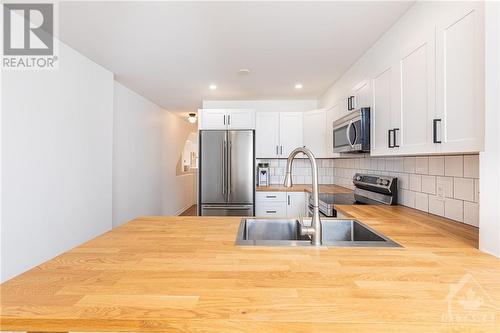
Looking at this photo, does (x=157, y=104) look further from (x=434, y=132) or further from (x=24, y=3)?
(x=434, y=132)

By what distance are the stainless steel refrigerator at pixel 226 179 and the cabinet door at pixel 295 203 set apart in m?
0.54

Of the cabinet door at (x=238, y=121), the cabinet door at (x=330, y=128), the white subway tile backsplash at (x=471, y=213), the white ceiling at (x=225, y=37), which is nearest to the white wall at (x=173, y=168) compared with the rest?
the cabinet door at (x=238, y=121)

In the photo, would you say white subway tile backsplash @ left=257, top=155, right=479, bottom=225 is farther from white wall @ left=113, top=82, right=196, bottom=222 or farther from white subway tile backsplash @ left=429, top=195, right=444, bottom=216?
white wall @ left=113, top=82, right=196, bottom=222

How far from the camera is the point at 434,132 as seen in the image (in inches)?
56.0

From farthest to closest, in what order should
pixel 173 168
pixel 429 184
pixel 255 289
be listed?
pixel 173 168 < pixel 429 184 < pixel 255 289

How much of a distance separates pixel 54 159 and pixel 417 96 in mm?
2860

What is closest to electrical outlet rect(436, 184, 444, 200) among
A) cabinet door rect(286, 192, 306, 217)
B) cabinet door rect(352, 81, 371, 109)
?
cabinet door rect(352, 81, 371, 109)

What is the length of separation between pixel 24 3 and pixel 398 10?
2.61 metres

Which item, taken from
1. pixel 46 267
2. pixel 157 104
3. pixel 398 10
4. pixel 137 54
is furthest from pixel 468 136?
pixel 157 104

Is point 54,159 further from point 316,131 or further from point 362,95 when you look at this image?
point 316,131

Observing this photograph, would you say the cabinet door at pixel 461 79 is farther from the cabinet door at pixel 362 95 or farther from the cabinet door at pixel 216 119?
the cabinet door at pixel 216 119

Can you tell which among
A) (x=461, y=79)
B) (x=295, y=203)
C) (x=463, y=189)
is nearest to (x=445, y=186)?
(x=463, y=189)

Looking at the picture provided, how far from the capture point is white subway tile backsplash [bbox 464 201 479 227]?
1.52 metres

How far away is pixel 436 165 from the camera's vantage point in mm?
1871
